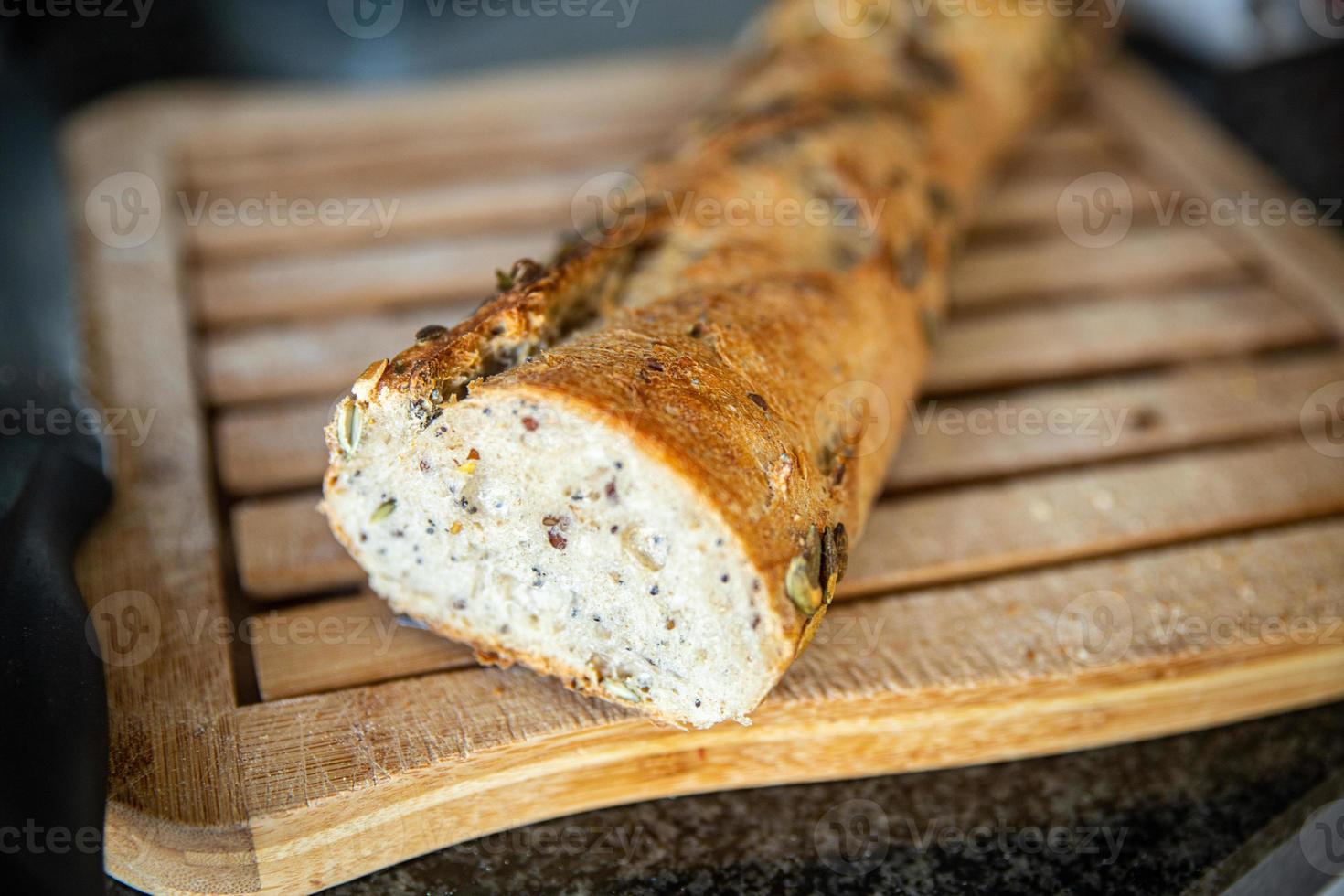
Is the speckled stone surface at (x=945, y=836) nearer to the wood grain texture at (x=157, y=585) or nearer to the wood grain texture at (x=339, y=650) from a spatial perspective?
the wood grain texture at (x=157, y=585)

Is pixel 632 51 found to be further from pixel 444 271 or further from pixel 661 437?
pixel 661 437

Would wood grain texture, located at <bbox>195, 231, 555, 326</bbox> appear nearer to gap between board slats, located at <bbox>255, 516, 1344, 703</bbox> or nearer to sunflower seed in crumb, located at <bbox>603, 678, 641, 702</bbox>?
gap between board slats, located at <bbox>255, 516, 1344, 703</bbox>

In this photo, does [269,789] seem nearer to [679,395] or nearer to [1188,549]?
[679,395]

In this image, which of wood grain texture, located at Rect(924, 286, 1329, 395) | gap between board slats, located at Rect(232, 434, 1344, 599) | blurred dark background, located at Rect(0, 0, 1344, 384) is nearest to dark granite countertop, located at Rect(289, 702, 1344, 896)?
gap between board slats, located at Rect(232, 434, 1344, 599)

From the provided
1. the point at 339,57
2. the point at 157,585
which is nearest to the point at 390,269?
the point at 157,585

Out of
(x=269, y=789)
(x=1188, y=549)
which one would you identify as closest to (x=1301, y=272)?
(x=1188, y=549)
